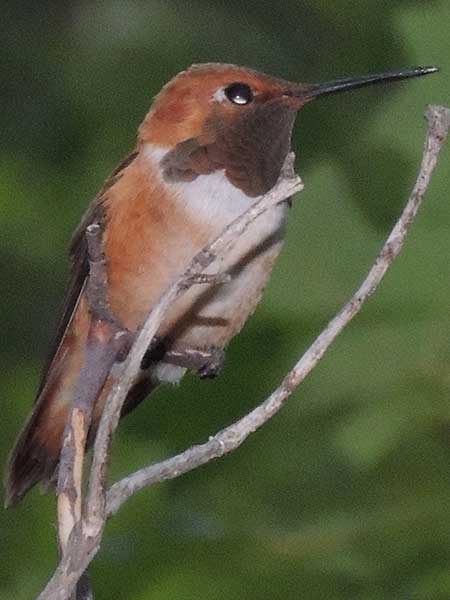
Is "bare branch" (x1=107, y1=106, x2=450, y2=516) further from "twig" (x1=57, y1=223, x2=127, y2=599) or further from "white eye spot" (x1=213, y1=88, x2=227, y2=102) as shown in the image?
"white eye spot" (x1=213, y1=88, x2=227, y2=102)

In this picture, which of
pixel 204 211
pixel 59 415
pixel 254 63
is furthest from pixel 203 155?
pixel 254 63

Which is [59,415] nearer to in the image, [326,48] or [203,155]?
[203,155]

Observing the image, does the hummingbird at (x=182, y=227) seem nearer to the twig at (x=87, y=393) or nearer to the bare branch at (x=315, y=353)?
the twig at (x=87, y=393)

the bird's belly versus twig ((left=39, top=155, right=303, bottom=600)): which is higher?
twig ((left=39, top=155, right=303, bottom=600))

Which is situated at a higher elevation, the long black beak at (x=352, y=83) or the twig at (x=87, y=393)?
the long black beak at (x=352, y=83)

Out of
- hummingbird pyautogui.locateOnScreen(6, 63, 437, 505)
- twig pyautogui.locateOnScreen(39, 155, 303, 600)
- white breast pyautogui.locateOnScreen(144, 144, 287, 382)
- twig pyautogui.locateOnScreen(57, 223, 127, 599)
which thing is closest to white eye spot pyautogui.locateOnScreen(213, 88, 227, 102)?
hummingbird pyautogui.locateOnScreen(6, 63, 437, 505)

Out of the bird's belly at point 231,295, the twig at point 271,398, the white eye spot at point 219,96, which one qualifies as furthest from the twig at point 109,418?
the white eye spot at point 219,96
